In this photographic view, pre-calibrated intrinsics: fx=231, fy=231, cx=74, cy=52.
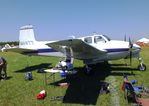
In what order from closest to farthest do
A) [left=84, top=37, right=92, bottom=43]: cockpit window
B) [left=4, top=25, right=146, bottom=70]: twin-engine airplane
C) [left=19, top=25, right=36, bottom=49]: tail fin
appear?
[left=4, top=25, right=146, bottom=70]: twin-engine airplane, [left=84, top=37, right=92, bottom=43]: cockpit window, [left=19, top=25, right=36, bottom=49]: tail fin

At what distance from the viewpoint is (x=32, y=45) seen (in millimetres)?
18609

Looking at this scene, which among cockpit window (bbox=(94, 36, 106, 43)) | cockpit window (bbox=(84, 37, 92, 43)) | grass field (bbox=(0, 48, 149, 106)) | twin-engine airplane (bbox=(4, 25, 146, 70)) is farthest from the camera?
cockpit window (bbox=(84, 37, 92, 43))

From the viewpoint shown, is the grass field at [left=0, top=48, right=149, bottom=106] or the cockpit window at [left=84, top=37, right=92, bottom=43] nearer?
the grass field at [left=0, top=48, right=149, bottom=106]

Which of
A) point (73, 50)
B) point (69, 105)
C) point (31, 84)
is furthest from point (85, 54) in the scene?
point (69, 105)

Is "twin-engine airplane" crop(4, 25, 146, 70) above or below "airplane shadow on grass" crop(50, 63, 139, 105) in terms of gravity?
above

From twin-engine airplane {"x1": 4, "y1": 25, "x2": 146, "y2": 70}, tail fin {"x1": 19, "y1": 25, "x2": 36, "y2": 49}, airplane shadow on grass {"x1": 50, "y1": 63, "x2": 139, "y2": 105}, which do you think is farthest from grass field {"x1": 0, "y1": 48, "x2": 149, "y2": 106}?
tail fin {"x1": 19, "y1": 25, "x2": 36, "y2": 49}

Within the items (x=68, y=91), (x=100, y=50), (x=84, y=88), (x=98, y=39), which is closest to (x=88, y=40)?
(x=98, y=39)

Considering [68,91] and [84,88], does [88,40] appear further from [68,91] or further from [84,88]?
[68,91]

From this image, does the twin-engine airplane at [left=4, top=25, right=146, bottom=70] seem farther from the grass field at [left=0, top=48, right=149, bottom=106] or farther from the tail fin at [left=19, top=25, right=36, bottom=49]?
the tail fin at [left=19, top=25, right=36, bottom=49]

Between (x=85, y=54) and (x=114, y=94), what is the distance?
515 centimetres

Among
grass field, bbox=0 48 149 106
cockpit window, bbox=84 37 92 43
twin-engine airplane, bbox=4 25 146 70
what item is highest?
cockpit window, bbox=84 37 92 43

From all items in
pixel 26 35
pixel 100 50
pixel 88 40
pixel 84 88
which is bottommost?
pixel 84 88

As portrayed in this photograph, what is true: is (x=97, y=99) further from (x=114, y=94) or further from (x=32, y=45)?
(x=32, y=45)

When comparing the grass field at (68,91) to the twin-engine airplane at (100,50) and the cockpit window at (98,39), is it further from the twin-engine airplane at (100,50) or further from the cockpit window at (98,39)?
the cockpit window at (98,39)
